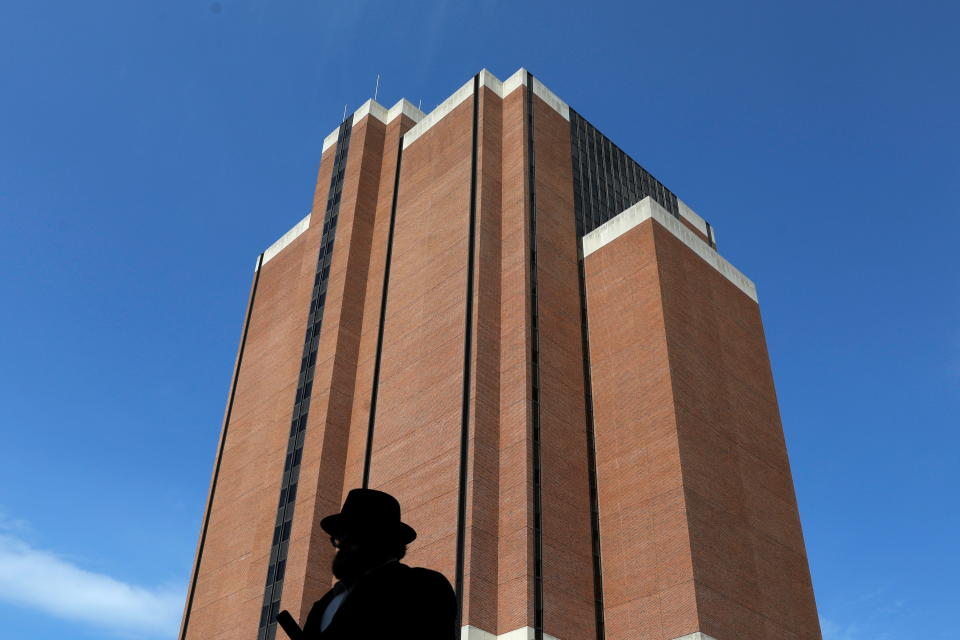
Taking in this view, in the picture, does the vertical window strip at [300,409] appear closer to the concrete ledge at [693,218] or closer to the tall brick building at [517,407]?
→ the tall brick building at [517,407]

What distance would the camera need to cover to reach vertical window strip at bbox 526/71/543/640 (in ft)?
126

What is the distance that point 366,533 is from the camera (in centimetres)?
493

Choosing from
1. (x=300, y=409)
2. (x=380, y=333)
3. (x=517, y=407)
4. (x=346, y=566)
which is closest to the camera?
(x=346, y=566)

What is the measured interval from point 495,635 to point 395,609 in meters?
35.0

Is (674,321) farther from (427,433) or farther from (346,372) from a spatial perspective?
(346,372)

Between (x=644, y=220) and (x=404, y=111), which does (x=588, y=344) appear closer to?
(x=644, y=220)

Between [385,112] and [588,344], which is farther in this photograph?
[385,112]

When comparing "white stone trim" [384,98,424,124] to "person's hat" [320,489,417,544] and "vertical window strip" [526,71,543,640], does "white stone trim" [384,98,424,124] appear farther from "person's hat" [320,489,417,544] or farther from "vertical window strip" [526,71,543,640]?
"person's hat" [320,489,417,544]

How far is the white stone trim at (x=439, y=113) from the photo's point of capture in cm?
5947

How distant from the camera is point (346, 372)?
171ft

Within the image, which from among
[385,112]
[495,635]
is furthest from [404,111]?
[495,635]

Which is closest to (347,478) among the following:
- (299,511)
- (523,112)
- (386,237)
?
(299,511)

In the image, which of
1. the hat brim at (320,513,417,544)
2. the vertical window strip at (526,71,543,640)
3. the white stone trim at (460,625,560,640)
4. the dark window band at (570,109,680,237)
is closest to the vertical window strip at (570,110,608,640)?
the dark window band at (570,109,680,237)

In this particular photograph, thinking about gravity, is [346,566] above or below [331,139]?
below
